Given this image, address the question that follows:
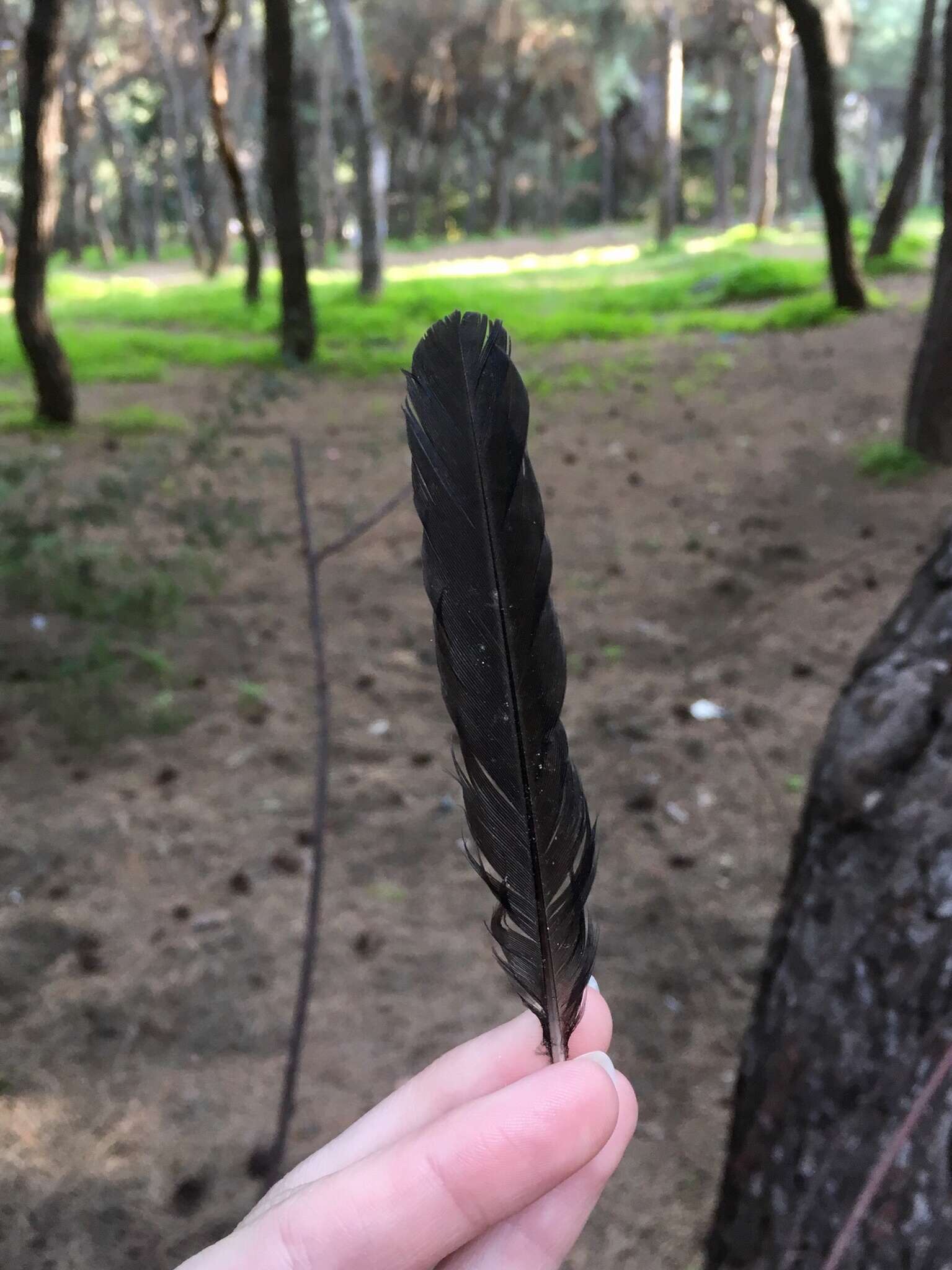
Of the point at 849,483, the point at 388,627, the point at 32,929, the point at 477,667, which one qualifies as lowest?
the point at 32,929

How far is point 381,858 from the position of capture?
3.52 metres

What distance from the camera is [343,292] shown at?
14008 millimetres

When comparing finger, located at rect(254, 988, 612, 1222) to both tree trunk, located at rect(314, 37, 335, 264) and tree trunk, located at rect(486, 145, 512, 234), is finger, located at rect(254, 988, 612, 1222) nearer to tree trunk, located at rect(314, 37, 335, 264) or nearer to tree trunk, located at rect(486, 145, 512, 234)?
tree trunk, located at rect(314, 37, 335, 264)

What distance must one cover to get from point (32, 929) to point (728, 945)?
2.33m

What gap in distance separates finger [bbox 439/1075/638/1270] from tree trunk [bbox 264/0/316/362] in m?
7.69

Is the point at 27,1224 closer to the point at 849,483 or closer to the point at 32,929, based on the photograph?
the point at 32,929

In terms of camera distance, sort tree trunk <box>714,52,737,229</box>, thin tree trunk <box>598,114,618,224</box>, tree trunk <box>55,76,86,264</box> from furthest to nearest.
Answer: thin tree trunk <box>598,114,618,224</box>, tree trunk <box>714,52,737,229</box>, tree trunk <box>55,76,86,264</box>

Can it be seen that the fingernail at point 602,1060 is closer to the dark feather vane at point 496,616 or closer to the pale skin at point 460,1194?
the pale skin at point 460,1194

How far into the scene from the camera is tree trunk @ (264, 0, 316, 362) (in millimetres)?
8625

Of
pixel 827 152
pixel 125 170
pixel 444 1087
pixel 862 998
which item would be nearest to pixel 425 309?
pixel 827 152

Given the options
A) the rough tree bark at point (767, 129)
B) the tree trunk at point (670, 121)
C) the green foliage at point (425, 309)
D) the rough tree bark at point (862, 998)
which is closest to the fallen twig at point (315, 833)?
the rough tree bark at point (862, 998)

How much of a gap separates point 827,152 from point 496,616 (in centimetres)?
974

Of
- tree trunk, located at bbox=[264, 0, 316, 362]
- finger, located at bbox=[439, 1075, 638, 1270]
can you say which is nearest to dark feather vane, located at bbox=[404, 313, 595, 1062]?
finger, located at bbox=[439, 1075, 638, 1270]

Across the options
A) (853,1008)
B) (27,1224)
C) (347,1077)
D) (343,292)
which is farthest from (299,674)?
(343,292)
